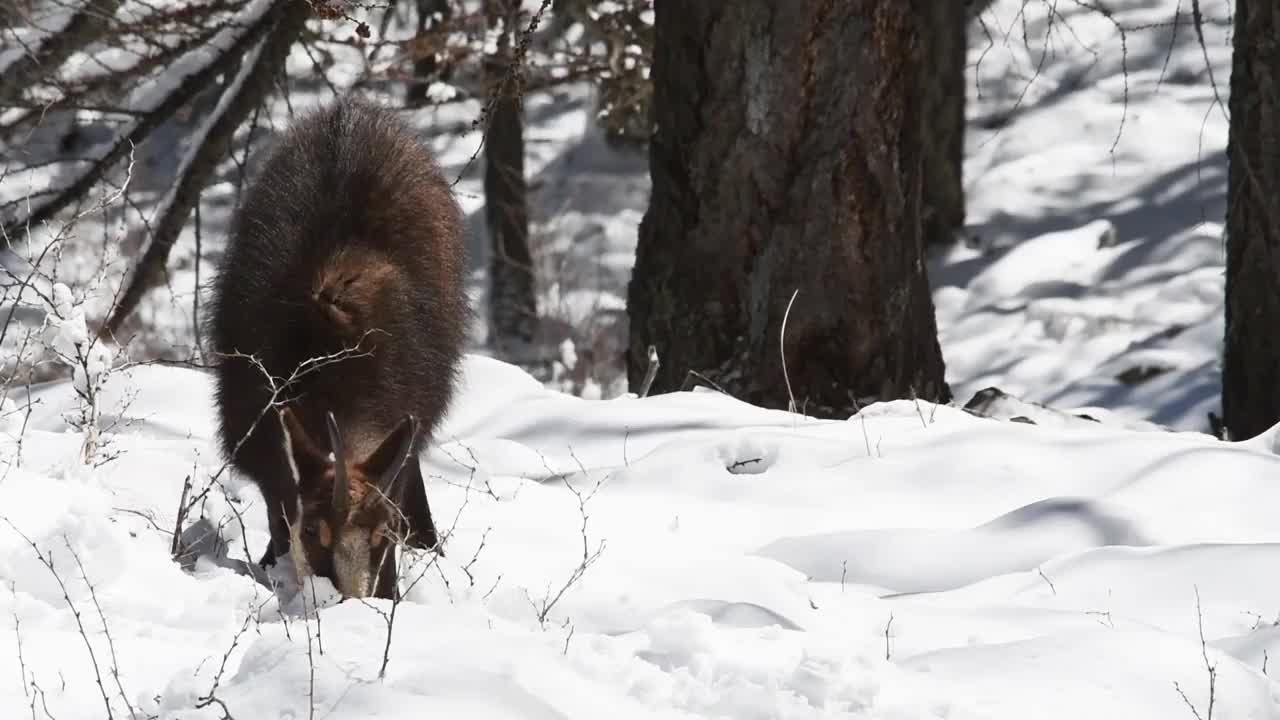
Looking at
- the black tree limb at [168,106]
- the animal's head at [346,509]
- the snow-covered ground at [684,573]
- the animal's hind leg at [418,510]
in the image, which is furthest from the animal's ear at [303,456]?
the black tree limb at [168,106]

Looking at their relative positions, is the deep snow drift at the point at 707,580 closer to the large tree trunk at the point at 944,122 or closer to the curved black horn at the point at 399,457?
the curved black horn at the point at 399,457

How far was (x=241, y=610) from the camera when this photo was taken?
3859 mm

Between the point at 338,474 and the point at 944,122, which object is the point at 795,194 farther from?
the point at 944,122

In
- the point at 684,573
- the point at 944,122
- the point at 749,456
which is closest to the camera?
the point at 684,573

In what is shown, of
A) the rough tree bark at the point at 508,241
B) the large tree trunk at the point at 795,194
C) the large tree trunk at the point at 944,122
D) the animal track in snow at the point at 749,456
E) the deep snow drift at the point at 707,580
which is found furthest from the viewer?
the rough tree bark at the point at 508,241

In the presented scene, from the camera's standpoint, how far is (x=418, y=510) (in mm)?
5152

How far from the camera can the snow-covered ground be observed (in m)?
3.13

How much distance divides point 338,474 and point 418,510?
0.94m

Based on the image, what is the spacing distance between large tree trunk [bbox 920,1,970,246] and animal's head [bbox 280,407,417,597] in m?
11.1

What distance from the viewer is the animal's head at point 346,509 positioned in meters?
4.21

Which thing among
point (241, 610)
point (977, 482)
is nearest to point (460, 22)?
point (977, 482)

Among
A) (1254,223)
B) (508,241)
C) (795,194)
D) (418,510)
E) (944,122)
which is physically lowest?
(508,241)

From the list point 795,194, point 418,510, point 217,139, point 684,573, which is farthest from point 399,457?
point 217,139

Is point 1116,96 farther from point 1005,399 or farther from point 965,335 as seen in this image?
point 1005,399
